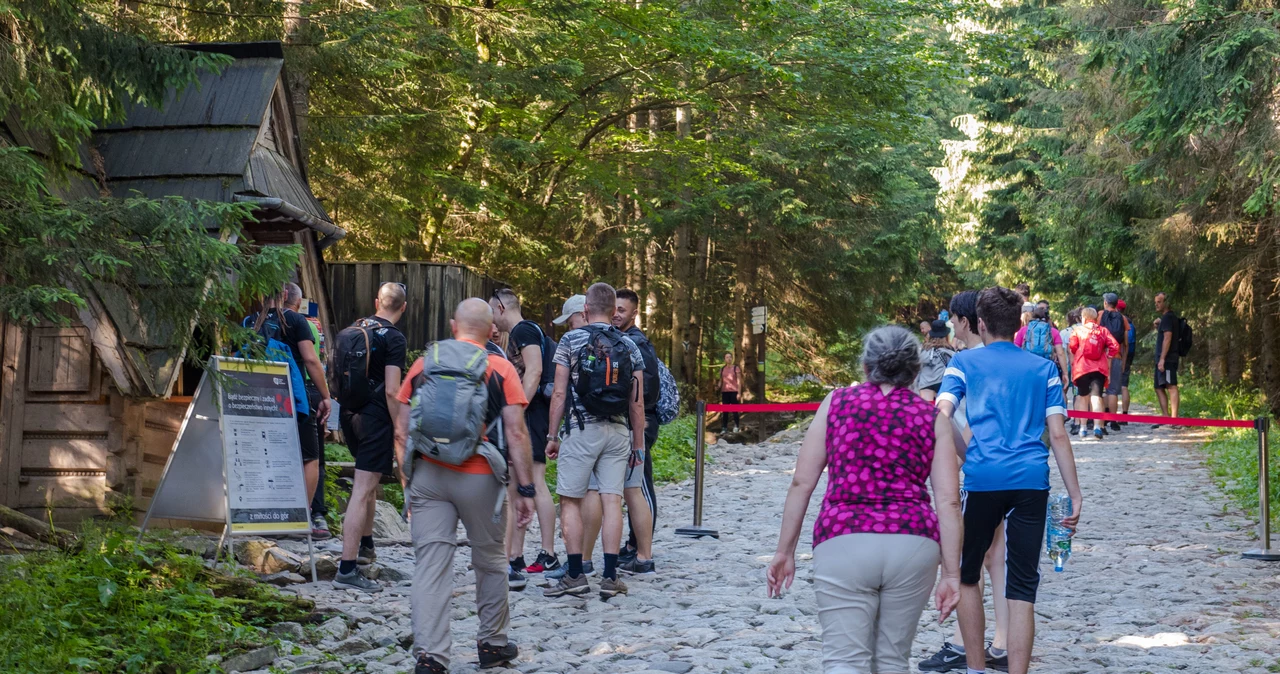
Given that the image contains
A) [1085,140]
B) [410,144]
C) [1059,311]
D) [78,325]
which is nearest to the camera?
[78,325]

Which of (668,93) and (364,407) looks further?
(668,93)

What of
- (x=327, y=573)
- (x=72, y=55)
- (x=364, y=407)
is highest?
(x=72, y=55)

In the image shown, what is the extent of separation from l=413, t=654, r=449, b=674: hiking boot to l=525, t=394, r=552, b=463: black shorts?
2.91 metres

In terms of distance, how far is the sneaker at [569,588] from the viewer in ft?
26.3

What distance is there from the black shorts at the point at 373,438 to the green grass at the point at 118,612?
4.12 feet

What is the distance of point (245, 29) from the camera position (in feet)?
41.6

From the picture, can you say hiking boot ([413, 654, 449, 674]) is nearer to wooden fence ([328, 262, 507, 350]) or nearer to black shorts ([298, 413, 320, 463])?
black shorts ([298, 413, 320, 463])

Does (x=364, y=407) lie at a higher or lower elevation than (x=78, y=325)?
lower

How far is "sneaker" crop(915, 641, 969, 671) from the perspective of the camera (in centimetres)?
623

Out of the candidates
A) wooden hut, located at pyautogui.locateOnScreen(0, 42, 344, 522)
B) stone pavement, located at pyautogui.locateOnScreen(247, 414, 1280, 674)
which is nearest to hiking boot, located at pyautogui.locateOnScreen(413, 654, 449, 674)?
stone pavement, located at pyautogui.locateOnScreen(247, 414, 1280, 674)

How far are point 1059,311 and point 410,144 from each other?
90.4ft

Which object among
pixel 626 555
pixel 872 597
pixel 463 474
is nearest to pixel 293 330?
pixel 626 555

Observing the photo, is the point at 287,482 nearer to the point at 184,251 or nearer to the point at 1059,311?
the point at 184,251

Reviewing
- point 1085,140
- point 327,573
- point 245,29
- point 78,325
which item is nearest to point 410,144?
point 245,29
